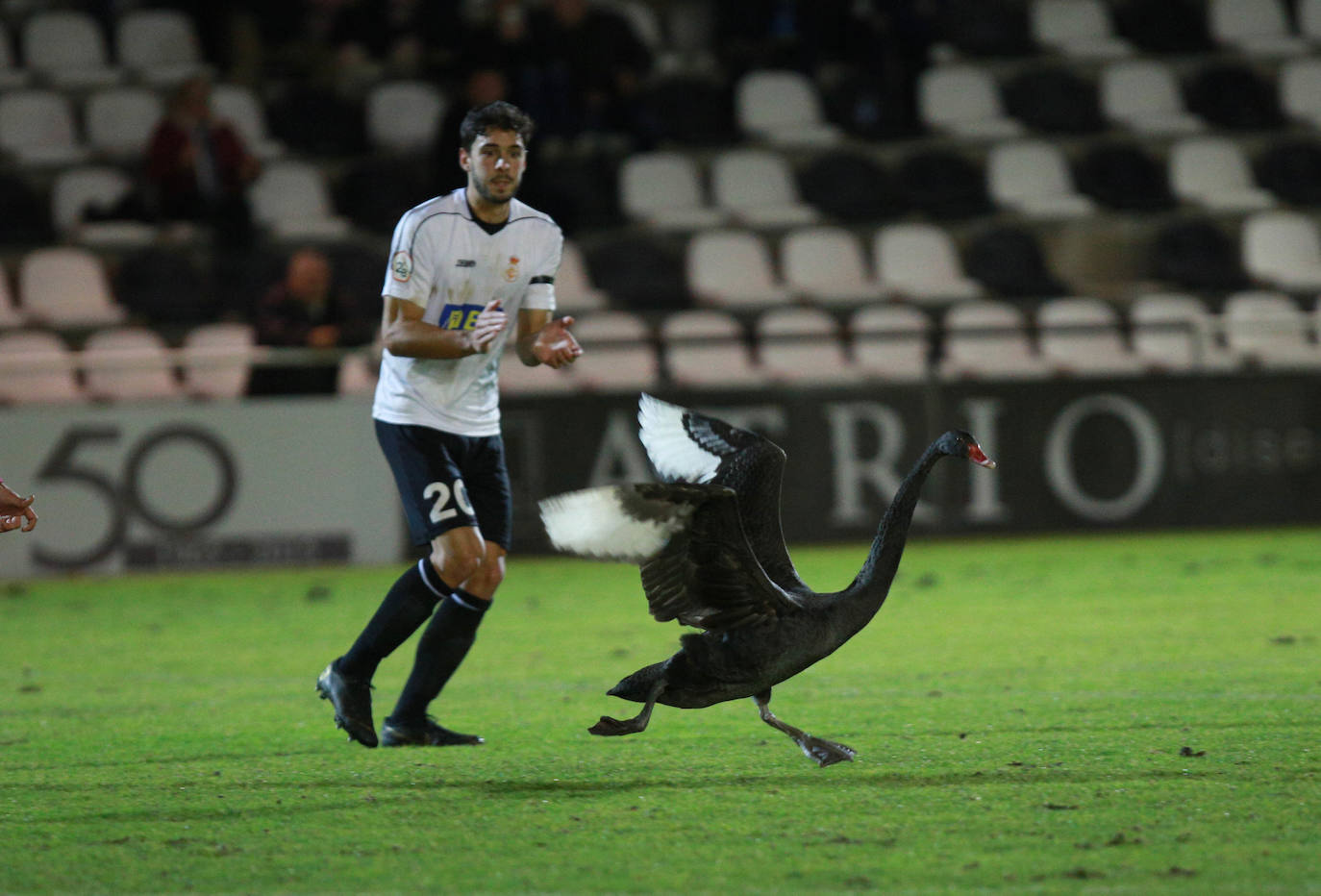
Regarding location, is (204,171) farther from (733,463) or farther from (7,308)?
(733,463)

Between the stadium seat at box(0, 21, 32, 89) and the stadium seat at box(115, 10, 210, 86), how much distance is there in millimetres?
959

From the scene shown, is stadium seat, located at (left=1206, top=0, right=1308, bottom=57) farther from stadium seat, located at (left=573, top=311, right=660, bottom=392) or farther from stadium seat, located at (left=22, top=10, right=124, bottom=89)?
stadium seat, located at (left=22, top=10, right=124, bottom=89)

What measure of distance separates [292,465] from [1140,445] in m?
6.34

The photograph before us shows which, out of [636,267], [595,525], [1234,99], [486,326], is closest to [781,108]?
[636,267]

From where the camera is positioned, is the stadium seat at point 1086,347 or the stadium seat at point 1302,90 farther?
the stadium seat at point 1302,90

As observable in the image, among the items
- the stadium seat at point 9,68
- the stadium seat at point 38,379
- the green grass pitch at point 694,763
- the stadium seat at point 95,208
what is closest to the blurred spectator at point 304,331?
the stadium seat at point 38,379

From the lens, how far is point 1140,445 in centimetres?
1284

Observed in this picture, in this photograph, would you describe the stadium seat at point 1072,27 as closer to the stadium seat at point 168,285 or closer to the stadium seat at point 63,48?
the stadium seat at point 168,285

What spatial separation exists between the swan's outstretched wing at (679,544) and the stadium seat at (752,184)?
1119 centimetres

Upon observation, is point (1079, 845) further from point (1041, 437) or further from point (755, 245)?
point (755, 245)

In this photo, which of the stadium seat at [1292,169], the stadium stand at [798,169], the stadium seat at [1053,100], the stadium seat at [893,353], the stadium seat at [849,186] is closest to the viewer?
the stadium seat at [893,353]

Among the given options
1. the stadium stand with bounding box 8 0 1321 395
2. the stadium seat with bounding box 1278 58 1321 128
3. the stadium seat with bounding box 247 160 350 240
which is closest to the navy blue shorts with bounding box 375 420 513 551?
the stadium stand with bounding box 8 0 1321 395

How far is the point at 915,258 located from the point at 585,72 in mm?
3566

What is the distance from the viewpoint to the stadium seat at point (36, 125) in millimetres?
15375
